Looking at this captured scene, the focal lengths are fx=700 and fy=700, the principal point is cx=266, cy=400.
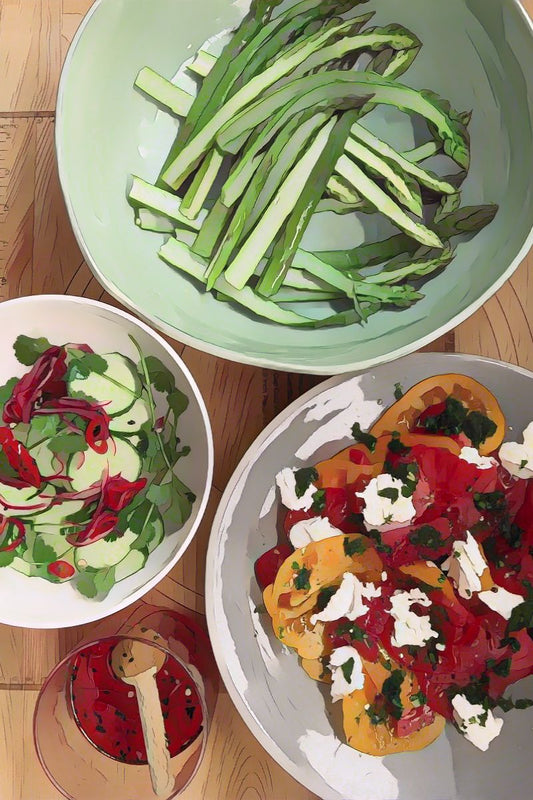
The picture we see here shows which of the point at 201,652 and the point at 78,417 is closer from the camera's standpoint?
the point at 78,417

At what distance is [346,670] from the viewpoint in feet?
2.43

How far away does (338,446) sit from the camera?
0.79 m

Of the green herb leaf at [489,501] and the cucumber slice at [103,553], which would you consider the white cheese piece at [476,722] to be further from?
the cucumber slice at [103,553]

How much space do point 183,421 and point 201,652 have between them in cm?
29

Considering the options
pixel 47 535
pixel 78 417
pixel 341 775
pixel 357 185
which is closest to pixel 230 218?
pixel 357 185

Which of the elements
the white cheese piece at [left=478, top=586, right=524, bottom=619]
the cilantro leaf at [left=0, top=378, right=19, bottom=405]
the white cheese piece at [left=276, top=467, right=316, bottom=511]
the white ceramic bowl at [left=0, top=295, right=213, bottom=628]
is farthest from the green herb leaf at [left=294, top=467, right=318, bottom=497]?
the cilantro leaf at [left=0, top=378, right=19, bottom=405]

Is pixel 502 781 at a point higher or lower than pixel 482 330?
lower

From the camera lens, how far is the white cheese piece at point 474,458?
731 mm

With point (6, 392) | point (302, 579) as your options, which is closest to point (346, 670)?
point (302, 579)

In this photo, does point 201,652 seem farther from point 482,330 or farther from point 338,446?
point 482,330

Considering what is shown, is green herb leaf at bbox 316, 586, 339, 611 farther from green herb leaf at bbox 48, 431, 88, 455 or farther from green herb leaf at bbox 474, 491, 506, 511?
green herb leaf at bbox 48, 431, 88, 455

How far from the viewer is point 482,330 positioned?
2.68 ft

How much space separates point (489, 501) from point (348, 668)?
0.23 meters

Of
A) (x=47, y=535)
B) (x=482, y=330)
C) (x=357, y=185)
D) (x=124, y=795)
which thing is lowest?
(x=124, y=795)
